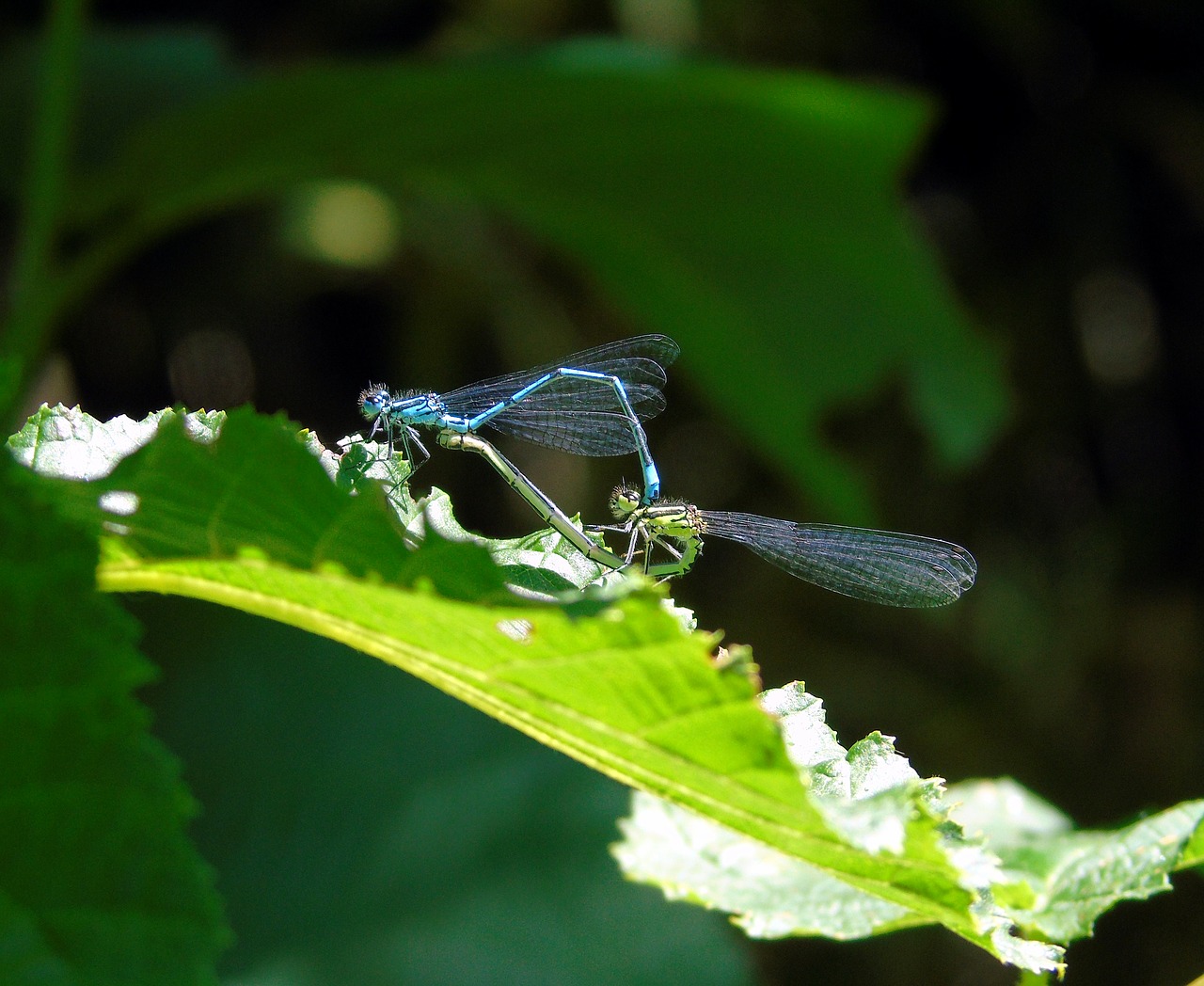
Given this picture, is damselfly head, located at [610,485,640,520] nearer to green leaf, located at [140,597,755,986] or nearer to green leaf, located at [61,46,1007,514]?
green leaf, located at [140,597,755,986]

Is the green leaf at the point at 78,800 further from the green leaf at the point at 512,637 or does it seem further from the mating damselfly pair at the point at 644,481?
the mating damselfly pair at the point at 644,481

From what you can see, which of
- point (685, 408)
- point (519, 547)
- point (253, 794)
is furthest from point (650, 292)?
point (519, 547)

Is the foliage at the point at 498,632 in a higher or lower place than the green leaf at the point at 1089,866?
higher

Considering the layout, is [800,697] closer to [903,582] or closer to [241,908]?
[903,582]

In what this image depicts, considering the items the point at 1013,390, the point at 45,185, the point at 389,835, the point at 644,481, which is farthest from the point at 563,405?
the point at 1013,390

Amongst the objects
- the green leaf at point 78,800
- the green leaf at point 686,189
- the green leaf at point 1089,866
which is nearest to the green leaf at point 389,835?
the green leaf at point 1089,866

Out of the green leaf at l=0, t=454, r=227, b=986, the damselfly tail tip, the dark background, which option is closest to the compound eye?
the damselfly tail tip
